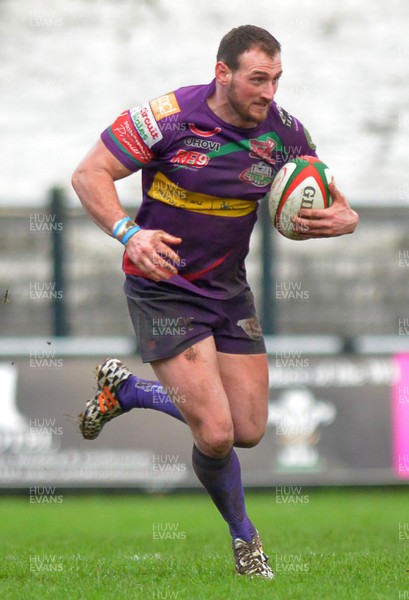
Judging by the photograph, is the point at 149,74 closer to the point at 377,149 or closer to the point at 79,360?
the point at 377,149

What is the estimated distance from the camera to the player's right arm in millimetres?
5832

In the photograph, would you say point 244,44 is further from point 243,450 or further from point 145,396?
point 243,450

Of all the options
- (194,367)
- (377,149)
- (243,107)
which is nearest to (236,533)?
(194,367)

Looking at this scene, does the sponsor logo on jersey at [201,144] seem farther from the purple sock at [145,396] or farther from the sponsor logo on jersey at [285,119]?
the purple sock at [145,396]

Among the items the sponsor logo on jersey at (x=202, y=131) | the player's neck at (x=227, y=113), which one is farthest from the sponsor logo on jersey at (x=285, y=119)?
the sponsor logo on jersey at (x=202, y=131)

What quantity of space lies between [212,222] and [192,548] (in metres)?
2.35

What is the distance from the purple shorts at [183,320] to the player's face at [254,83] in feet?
3.19

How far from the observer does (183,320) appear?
20.8ft

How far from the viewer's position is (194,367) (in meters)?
6.23

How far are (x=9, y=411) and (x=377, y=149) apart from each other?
6.43m

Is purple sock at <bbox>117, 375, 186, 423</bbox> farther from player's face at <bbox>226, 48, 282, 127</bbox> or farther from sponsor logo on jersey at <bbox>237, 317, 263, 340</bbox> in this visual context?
player's face at <bbox>226, 48, 282, 127</bbox>

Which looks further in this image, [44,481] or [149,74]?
[149,74]

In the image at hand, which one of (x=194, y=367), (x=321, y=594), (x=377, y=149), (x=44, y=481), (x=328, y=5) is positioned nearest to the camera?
(x=321, y=594)

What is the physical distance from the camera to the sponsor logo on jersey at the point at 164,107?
629 cm
